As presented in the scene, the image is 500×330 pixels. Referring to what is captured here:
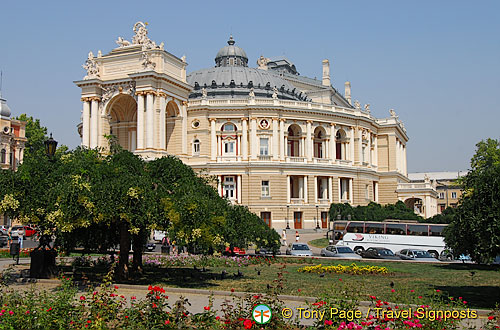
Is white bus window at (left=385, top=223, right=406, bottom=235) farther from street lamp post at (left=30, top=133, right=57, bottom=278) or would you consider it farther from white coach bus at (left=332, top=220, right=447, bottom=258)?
street lamp post at (left=30, top=133, right=57, bottom=278)

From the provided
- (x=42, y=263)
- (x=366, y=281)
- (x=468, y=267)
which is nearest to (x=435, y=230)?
(x=468, y=267)

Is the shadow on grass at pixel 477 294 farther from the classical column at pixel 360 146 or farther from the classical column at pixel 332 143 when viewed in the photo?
the classical column at pixel 360 146

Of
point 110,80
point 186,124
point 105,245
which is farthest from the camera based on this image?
point 186,124

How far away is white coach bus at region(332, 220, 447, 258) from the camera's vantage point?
46031 mm

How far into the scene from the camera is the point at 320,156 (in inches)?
3014

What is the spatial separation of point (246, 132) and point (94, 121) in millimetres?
19746

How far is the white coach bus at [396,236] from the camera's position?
4603 cm

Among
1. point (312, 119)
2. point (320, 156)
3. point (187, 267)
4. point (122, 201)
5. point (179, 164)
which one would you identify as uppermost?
point (312, 119)

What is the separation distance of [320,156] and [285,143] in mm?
8203

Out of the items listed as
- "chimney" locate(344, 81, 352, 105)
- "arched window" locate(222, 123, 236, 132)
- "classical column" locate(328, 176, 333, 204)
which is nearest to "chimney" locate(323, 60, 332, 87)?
"chimney" locate(344, 81, 352, 105)

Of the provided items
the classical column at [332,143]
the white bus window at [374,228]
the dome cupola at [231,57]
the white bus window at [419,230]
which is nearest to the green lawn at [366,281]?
the white bus window at [419,230]

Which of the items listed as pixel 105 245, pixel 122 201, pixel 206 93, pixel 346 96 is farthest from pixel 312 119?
pixel 122 201

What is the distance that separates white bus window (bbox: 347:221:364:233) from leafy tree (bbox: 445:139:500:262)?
29374 mm

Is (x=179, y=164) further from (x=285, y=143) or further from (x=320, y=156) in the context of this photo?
(x=320, y=156)
